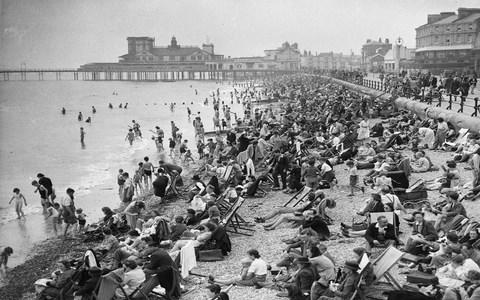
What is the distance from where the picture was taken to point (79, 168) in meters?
23.3

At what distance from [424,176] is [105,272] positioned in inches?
318

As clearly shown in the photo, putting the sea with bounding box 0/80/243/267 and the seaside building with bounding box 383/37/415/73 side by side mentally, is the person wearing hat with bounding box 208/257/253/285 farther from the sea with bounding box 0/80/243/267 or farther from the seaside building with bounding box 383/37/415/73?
the seaside building with bounding box 383/37/415/73

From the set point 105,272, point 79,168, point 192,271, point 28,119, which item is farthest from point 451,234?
point 28,119

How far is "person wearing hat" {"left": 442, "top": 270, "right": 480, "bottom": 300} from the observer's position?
17.6 ft

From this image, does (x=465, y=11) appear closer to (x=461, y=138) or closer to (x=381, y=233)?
(x=461, y=138)

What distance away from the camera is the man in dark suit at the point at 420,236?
7.23 meters

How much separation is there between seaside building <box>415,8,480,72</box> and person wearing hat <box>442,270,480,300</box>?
38791mm

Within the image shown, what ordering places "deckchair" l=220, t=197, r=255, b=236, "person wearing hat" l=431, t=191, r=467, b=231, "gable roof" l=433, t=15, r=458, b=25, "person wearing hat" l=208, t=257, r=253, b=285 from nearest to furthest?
1. "person wearing hat" l=208, t=257, r=253, b=285
2. "person wearing hat" l=431, t=191, r=467, b=231
3. "deckchair" l=220, t=197, r=255, b=236
4. "gable roof" l=433, t=15, r=458, b=25

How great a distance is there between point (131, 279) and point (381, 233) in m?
3.78

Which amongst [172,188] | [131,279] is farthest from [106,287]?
[172,188]

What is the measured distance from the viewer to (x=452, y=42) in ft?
166

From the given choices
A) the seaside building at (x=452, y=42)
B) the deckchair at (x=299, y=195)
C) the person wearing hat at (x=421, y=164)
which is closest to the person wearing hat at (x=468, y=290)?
the deckchair at (x=299, y=195)

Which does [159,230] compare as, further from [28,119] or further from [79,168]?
[28,119]

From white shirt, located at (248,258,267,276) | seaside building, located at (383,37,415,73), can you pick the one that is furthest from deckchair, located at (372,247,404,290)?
seaside building, located at (383,37,415,73)
